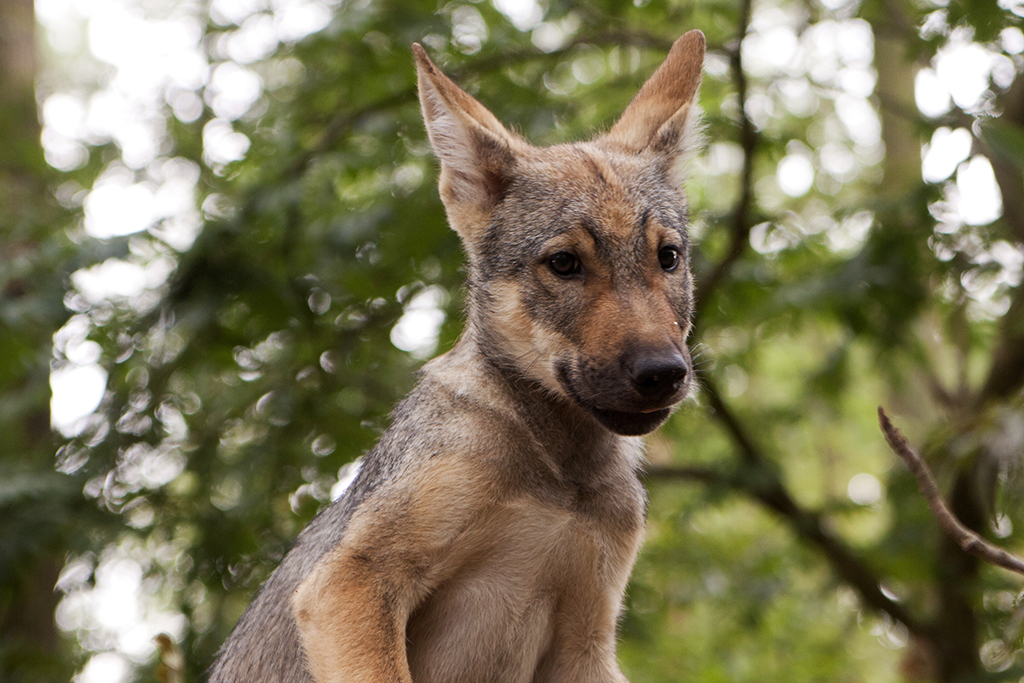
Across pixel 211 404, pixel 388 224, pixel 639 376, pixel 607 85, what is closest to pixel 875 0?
pixel 607 85

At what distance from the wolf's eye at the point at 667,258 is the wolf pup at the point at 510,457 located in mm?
22

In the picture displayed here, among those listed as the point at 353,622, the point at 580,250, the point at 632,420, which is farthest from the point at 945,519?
the point at 353,622

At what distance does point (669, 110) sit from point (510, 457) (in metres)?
2.18

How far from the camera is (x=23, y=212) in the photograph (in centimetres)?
626

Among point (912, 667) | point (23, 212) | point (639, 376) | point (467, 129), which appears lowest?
point (912, 667)

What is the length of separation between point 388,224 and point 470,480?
3274 millimetres

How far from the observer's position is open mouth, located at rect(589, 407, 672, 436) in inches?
141

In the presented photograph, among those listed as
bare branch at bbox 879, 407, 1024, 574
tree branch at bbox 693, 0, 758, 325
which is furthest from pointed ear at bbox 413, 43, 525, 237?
tree branch at bbox 693, 0, 758, 325

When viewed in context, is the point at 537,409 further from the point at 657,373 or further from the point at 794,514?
the point at 794,514

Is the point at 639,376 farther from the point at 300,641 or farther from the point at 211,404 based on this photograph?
the point at 211,404

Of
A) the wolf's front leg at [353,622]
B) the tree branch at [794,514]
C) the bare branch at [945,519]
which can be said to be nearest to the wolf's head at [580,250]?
the bare branch at [945,519]

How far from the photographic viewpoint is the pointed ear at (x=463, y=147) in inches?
161

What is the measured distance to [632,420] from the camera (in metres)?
3.59

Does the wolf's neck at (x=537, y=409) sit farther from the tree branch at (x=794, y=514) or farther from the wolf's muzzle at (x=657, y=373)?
the tree branch at (x=794, y=514)
